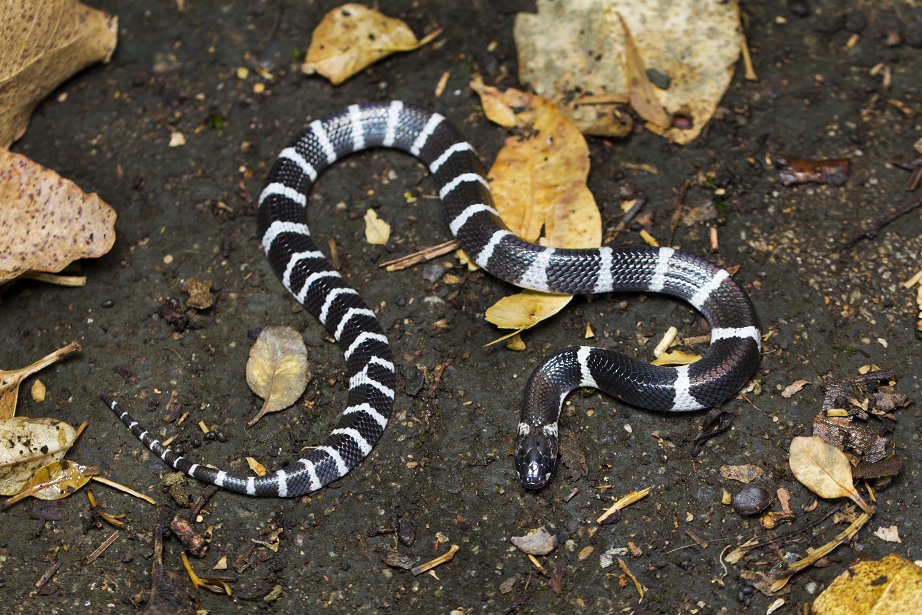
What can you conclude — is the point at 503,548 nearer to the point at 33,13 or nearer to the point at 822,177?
the point at 822,177

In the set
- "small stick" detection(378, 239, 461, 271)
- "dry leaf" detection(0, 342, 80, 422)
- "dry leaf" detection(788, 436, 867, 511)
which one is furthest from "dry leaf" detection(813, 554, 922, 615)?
"dry leaf" detection(0, 342, 80, 422)

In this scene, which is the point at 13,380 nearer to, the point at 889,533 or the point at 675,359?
the point at 675,359

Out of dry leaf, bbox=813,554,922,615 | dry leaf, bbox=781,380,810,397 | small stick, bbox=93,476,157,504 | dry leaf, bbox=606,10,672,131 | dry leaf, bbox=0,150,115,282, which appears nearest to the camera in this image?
dry leaf, bbox=813,554,922,615

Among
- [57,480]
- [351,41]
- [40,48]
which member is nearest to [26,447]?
[57,480]

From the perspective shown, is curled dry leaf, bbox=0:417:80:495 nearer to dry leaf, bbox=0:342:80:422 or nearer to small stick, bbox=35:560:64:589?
dry leaf, bbox=0:342:80:422

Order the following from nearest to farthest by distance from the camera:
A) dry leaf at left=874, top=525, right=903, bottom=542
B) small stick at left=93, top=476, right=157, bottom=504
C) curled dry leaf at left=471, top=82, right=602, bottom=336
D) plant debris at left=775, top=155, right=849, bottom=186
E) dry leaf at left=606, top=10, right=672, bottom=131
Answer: dry leaf at left=874, top=525, right=903, bottom=542 < small stick at left=93, top=476, right=157, bottom=504 < curled dry leaf at left=471, top=82, right=602, bottom=336 < plant debris at left=775, top=155, right=849, bottom=186 < dry leaf at left=606, top=10, right=672, bottom=131

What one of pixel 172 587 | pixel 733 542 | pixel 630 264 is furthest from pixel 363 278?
pixel 733 542
